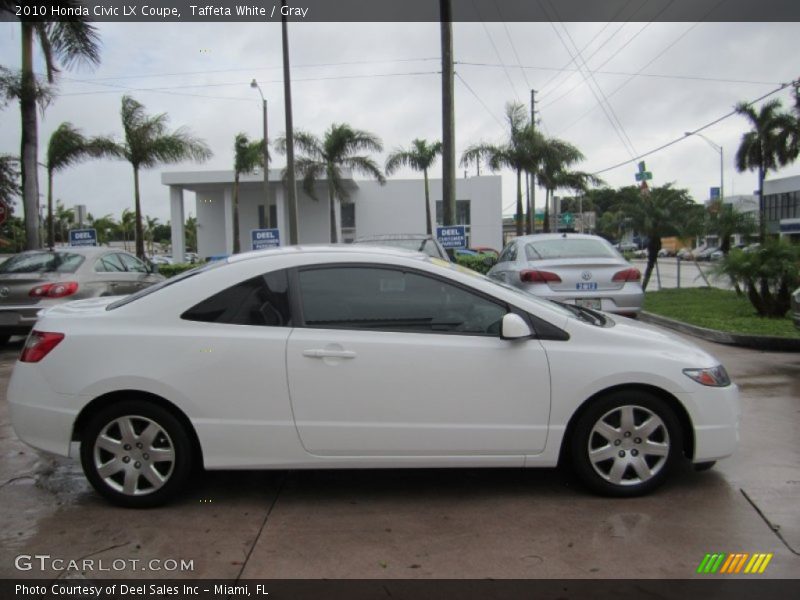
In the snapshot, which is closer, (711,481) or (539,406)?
(539,406)

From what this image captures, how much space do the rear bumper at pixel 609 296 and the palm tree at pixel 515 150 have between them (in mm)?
23028

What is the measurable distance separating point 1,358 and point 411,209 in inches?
1215

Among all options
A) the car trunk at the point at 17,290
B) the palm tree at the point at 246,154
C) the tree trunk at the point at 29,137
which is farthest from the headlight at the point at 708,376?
the palm tree at the point at 246,154

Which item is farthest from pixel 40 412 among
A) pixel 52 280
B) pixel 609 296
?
pixel 609 296

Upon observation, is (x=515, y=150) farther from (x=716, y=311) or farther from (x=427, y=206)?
(x=716, y=311)

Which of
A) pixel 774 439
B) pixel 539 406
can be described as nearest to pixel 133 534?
pixel 539 406

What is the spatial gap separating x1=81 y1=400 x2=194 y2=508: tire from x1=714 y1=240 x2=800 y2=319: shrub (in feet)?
32.4

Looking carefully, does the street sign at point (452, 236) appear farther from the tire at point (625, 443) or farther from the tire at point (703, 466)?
the tire at point (625, 443)

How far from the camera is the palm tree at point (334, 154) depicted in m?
31.0

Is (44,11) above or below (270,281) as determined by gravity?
above

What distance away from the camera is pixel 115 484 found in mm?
3674

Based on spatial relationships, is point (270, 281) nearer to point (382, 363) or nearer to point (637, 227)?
point (382, 363)

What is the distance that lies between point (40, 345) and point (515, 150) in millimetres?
28017

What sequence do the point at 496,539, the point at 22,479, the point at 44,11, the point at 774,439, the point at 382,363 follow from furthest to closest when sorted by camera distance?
the point at 44,11 → the point at 774,439 → the point at 22,479 → the point at 382,363 → the point at 496,539
